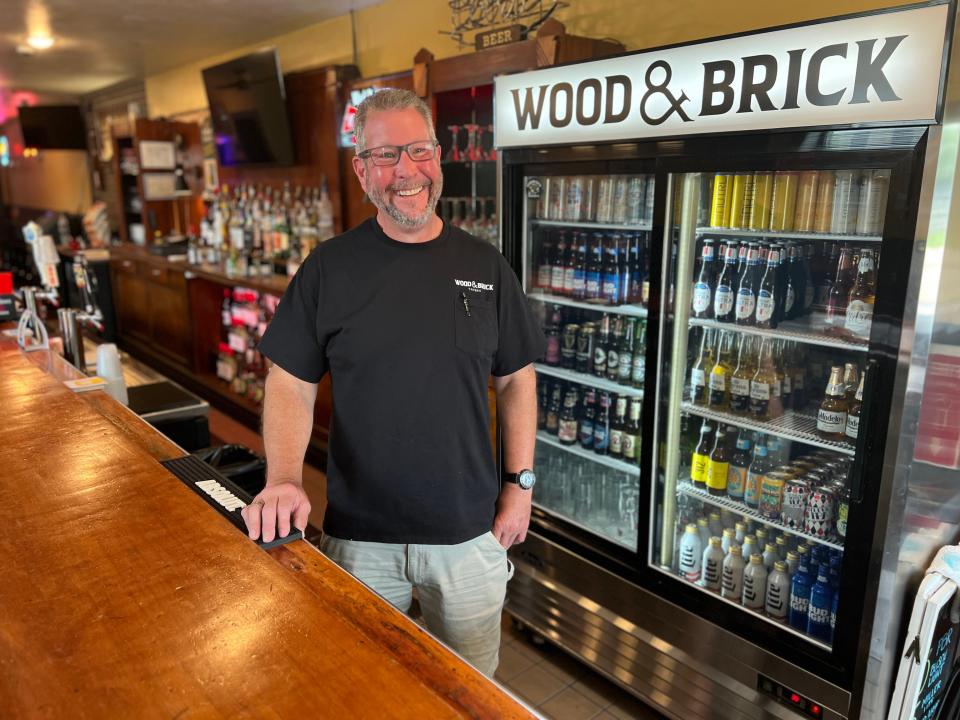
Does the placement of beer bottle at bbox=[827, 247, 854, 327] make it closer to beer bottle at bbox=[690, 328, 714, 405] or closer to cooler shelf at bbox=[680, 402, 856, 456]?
cooler shelf at bbox=[680, 402, 856, 456]

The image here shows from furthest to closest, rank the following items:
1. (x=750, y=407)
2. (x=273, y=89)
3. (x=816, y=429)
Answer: (x=273, y=89), (x=750, y=407), (x=816, y=429)

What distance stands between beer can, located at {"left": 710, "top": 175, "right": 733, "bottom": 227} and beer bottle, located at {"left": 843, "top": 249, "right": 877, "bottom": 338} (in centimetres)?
41

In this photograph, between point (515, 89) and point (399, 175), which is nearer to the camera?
point (399, 175)

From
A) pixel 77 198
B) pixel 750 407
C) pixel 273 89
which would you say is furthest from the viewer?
pixel 77 198

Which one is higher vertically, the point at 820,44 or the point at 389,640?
the point at 820,44

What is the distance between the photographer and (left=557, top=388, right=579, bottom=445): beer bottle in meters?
2.90

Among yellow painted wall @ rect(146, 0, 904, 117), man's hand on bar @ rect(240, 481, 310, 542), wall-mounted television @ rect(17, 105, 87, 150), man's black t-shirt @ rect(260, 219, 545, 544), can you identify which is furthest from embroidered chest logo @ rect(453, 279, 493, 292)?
wall-mounted television @ rect(17, 105, 87, 150)

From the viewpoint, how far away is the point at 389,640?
1036mm

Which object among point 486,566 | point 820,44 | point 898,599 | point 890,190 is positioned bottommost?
point 898,599

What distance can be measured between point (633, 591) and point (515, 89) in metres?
1.77

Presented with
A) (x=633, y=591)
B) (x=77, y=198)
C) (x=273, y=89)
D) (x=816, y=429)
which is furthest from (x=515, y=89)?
(x=77, y=198)

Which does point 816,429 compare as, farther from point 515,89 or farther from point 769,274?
point 515,89

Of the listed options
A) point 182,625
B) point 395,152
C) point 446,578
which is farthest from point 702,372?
point 182,625

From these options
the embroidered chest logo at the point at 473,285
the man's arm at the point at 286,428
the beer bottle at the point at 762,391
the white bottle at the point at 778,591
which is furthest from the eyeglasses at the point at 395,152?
the white bottle at the point at 778,591
